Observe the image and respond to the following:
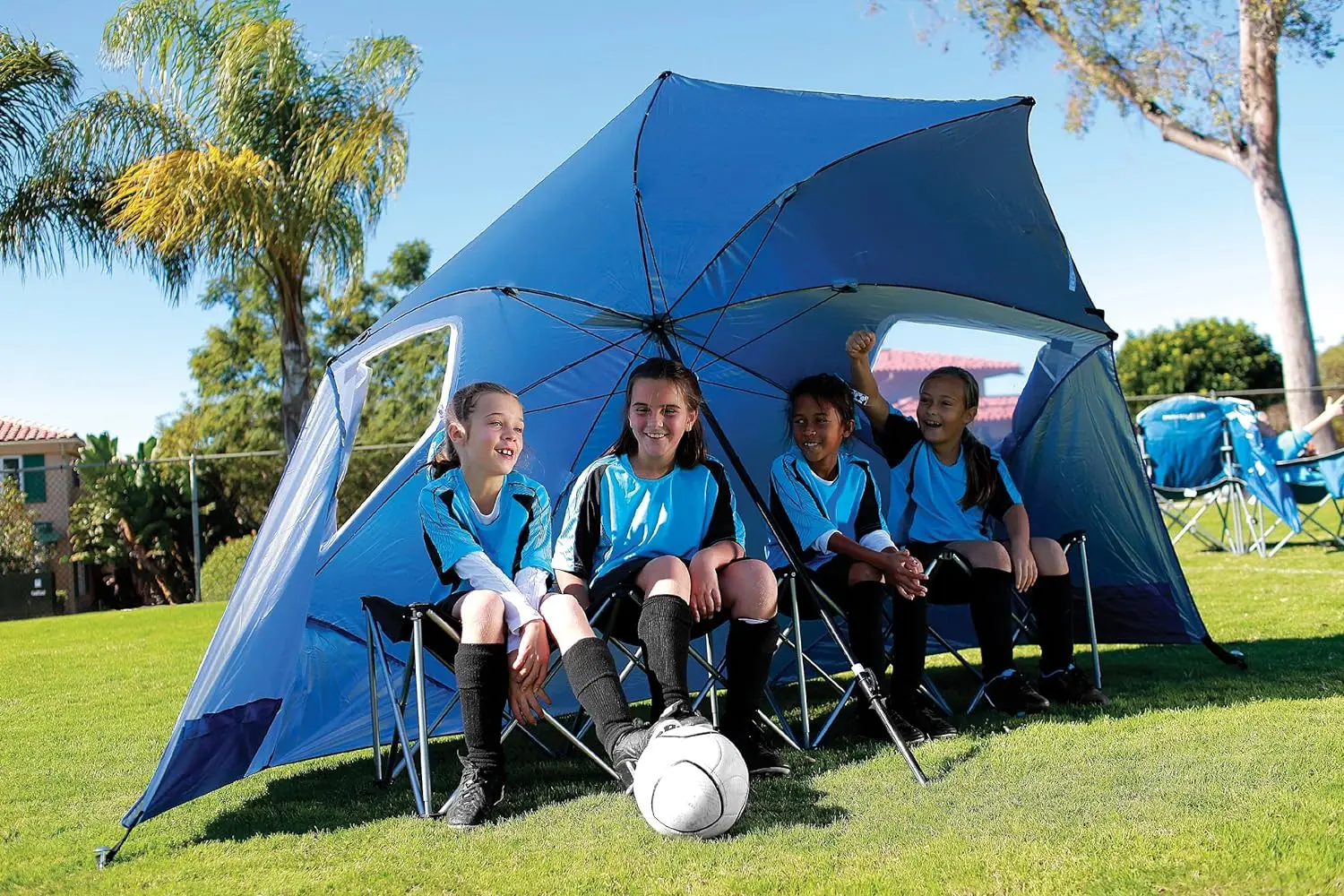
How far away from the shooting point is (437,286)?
122 inches

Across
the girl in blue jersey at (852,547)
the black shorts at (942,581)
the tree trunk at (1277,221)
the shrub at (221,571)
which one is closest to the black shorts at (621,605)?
the girl in blue jersey at (852,547)

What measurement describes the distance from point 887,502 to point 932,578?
83 centimetres

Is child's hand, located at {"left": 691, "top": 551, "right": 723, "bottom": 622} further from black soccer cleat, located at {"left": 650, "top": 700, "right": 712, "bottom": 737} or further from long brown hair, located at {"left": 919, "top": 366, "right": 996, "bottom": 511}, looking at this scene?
long brown hair, located at {"left": 919, "top": 366, "right": 996, "bottom": 511}

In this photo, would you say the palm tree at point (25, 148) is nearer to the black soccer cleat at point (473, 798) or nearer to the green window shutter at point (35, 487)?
the green window shutter at point (35, 487)

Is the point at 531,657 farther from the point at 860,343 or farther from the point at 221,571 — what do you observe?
the point at 221,571

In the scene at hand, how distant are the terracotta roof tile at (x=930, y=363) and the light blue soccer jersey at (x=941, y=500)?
1.09 ft

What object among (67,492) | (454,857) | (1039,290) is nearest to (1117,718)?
(1039,290)

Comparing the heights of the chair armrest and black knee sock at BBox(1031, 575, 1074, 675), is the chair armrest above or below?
above

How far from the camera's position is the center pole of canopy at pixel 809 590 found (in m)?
2.67

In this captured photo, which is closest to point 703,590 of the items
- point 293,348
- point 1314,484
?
point 1314,484

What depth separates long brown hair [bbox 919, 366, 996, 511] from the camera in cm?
359

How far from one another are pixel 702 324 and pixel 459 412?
0.98 metres

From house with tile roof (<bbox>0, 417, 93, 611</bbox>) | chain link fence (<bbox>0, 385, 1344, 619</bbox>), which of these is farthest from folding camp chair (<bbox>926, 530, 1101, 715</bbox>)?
house with tile roof (<bbox>0, 417, 93, 611</bbox>)

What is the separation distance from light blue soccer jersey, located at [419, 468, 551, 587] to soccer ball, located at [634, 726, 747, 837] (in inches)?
28.9
